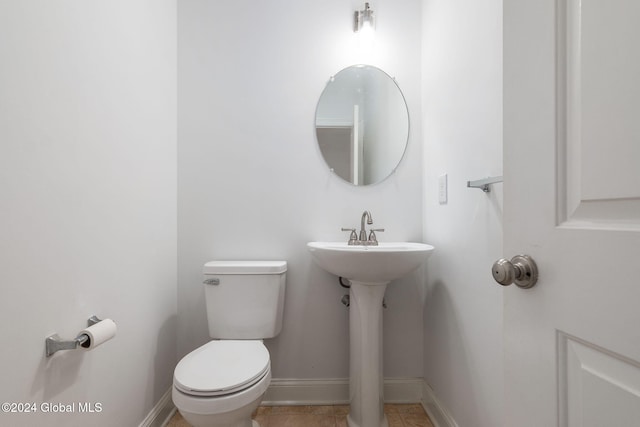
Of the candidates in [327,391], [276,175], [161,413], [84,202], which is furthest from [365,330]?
[84,202]

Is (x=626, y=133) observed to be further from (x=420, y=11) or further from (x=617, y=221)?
(x=420, y=11)

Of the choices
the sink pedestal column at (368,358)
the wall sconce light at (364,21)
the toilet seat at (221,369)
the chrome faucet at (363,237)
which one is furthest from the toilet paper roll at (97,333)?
the wall sconce light at (364,21)

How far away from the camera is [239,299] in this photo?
1.41 m

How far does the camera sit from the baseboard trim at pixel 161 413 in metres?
1.28

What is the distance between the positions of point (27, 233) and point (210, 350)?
777 millimetres

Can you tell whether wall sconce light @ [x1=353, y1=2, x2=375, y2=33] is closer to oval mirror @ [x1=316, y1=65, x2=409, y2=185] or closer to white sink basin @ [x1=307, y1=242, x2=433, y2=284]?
oval mirror @ [x1=316, y1=65, x2=409, y2=185]

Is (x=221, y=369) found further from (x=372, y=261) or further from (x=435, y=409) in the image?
(x=435, y=409)

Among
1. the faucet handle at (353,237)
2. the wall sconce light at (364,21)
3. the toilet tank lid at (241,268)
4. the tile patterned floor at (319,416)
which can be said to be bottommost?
the tile patterned floor at (319,416)

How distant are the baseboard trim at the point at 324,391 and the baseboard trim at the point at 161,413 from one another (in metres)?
0.46

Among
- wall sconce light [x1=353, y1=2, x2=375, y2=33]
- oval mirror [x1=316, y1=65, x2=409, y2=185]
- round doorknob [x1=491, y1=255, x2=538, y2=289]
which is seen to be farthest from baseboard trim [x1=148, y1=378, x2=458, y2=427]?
wall sconce light [x1=353, y1=2, x2=375, y2=33]

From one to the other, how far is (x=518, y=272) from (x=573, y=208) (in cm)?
13

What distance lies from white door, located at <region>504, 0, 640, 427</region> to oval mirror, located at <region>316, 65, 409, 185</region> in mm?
1074

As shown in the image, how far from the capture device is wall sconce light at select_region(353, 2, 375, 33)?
5.07ft

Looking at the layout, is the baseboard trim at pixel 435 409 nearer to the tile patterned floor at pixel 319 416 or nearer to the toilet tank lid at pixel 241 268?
the tile patterned floor at pixel 319 416
